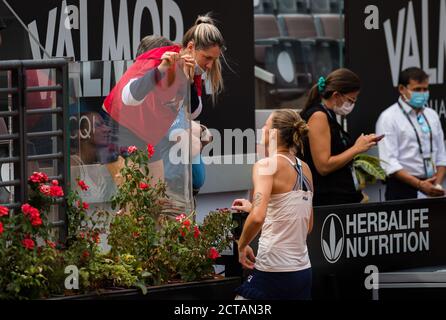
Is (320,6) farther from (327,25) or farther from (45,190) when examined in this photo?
(45,190)

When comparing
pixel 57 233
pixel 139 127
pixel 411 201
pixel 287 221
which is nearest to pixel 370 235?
pixel 411 201

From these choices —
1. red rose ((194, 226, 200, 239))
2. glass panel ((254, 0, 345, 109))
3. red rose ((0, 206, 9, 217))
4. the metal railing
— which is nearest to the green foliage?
glass panel ((254, 0, 345, 109))

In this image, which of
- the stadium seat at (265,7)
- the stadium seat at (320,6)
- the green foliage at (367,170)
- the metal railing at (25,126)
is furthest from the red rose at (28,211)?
the stadium seat at (320,6)

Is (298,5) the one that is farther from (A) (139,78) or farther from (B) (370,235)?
(A) (139,78)

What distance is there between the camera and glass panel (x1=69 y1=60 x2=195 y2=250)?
6.42 m

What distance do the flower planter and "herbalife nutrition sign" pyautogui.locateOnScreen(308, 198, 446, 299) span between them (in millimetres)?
1188

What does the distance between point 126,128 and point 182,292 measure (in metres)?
0.97

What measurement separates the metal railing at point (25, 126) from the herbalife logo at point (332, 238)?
2.17 meters

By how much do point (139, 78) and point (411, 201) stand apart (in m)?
2.65

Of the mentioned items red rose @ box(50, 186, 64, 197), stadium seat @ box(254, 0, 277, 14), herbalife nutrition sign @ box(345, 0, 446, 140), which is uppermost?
stadium seat @ box(254, 0, 277, 14)

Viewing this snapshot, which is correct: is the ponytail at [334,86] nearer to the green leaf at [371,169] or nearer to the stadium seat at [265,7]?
the green leaf at [371,169]

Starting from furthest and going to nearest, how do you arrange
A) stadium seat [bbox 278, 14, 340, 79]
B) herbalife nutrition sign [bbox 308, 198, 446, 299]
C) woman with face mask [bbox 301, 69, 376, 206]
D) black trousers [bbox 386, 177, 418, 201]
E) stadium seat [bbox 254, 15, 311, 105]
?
stadium seat [bbox 278, 14, 340, 79], stadium seat [bbox 254, 15, 311, 105], black trousers [bbox 386, 177, 418, 201], woman with face mask [bbox 301, 69, 376, 206], herbalife nutrition sign [bbox 308, 198, 446, 299]

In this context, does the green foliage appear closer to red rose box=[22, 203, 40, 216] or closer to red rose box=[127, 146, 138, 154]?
red rose box=[127, 146, 138, 154]

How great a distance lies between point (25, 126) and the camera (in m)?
5.95
